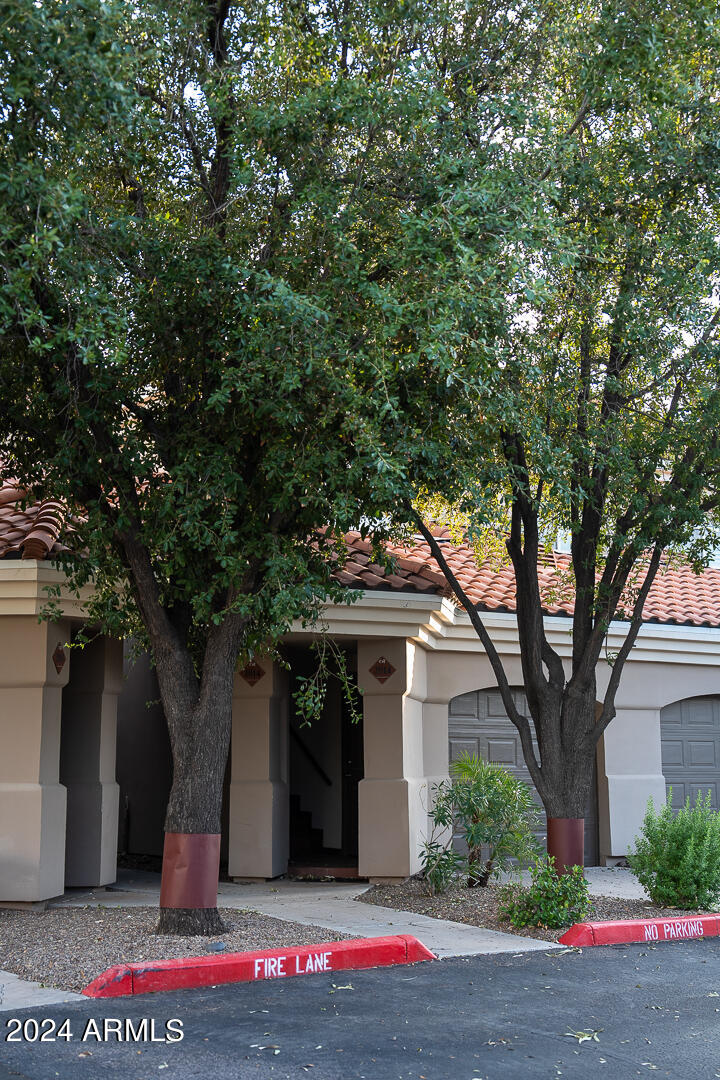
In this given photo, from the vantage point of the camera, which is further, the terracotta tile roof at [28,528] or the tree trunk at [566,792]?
the terracotta tile roof at [28,528]

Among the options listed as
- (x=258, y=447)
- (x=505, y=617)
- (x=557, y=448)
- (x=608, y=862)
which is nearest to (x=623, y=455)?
(x=557, y=448)

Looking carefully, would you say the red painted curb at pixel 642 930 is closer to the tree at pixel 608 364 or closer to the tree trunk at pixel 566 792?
the tree trunk at pixel 566 792

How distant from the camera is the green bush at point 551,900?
9773 millimetres

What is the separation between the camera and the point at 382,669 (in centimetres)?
1292

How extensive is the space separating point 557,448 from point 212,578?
10.4 ft

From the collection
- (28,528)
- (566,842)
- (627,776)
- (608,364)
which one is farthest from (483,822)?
(28,528)

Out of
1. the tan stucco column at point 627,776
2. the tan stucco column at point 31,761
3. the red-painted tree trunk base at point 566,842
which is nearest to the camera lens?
the red-painted tree trunk base at point 566,842

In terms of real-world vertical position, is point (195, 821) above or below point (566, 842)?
above

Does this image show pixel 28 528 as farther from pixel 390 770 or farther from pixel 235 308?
pixel 390 770

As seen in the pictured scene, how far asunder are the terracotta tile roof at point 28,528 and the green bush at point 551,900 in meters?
5.55

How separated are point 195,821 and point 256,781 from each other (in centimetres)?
459

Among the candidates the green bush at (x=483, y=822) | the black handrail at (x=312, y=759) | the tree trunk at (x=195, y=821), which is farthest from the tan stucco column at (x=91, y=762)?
the black handrail at (x=312, y=759)

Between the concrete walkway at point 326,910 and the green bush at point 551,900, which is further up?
the green bush at point 551,900

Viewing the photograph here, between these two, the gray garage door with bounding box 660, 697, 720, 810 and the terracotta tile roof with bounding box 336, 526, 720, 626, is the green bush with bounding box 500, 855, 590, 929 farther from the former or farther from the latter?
the gray garage door with bounding box 660, 697, 720, 810
